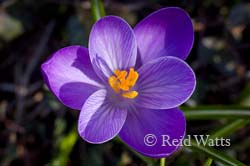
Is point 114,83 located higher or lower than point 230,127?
higher

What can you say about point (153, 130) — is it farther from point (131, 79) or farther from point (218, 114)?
point (218, 114)

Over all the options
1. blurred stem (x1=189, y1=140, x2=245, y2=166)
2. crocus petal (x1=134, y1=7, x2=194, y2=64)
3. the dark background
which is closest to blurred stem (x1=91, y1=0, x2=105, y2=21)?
crocus petal (x1=134, y1=7, x2=194, y2=64)

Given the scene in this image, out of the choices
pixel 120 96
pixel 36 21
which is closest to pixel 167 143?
pixel 120 96

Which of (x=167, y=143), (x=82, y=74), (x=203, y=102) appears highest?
(x=82, y=74)

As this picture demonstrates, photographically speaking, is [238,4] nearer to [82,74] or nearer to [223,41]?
[223,41]

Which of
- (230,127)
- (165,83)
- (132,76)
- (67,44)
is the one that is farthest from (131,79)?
(67,44)
